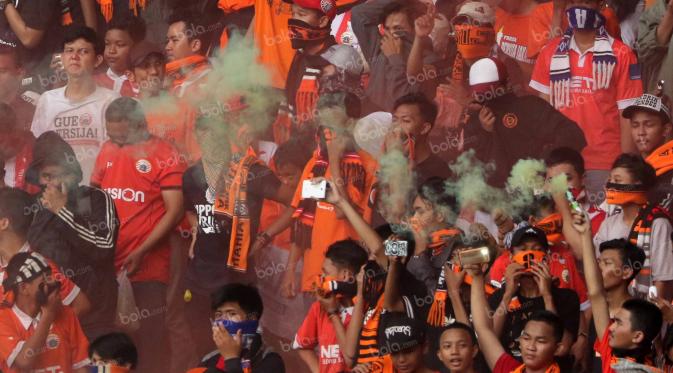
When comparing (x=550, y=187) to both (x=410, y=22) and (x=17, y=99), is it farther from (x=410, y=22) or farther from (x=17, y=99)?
(x=17, y=99)

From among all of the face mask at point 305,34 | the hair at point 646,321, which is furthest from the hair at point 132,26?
the hair at point 646,321

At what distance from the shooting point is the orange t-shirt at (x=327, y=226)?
8492 millimetres

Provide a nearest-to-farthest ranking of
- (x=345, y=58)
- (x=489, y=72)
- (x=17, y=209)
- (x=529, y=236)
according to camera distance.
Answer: (x=529, y=236), (x=489, y=72), (x=345, y=58), (x=17, y=209)

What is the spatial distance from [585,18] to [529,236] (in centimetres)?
165

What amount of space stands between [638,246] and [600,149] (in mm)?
915

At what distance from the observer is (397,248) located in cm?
730

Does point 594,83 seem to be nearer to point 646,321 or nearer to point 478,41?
point 478,41

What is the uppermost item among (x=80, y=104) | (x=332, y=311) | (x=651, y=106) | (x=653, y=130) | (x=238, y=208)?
(x=80, y=104)

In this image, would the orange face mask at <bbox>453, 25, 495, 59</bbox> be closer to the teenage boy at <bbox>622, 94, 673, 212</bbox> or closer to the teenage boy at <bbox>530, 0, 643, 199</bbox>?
the teenage boy at <bbox>530, 0, 643, 199</bbox>

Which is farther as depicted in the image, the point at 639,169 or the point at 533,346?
the point at 639,169

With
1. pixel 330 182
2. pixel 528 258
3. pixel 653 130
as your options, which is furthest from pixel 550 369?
pixel 330 182

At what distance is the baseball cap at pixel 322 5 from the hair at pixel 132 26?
115 cm

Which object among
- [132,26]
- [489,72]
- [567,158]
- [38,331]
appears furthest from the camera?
[132,26]

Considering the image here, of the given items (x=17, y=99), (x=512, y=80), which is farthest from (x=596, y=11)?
(x=17, y=99)
